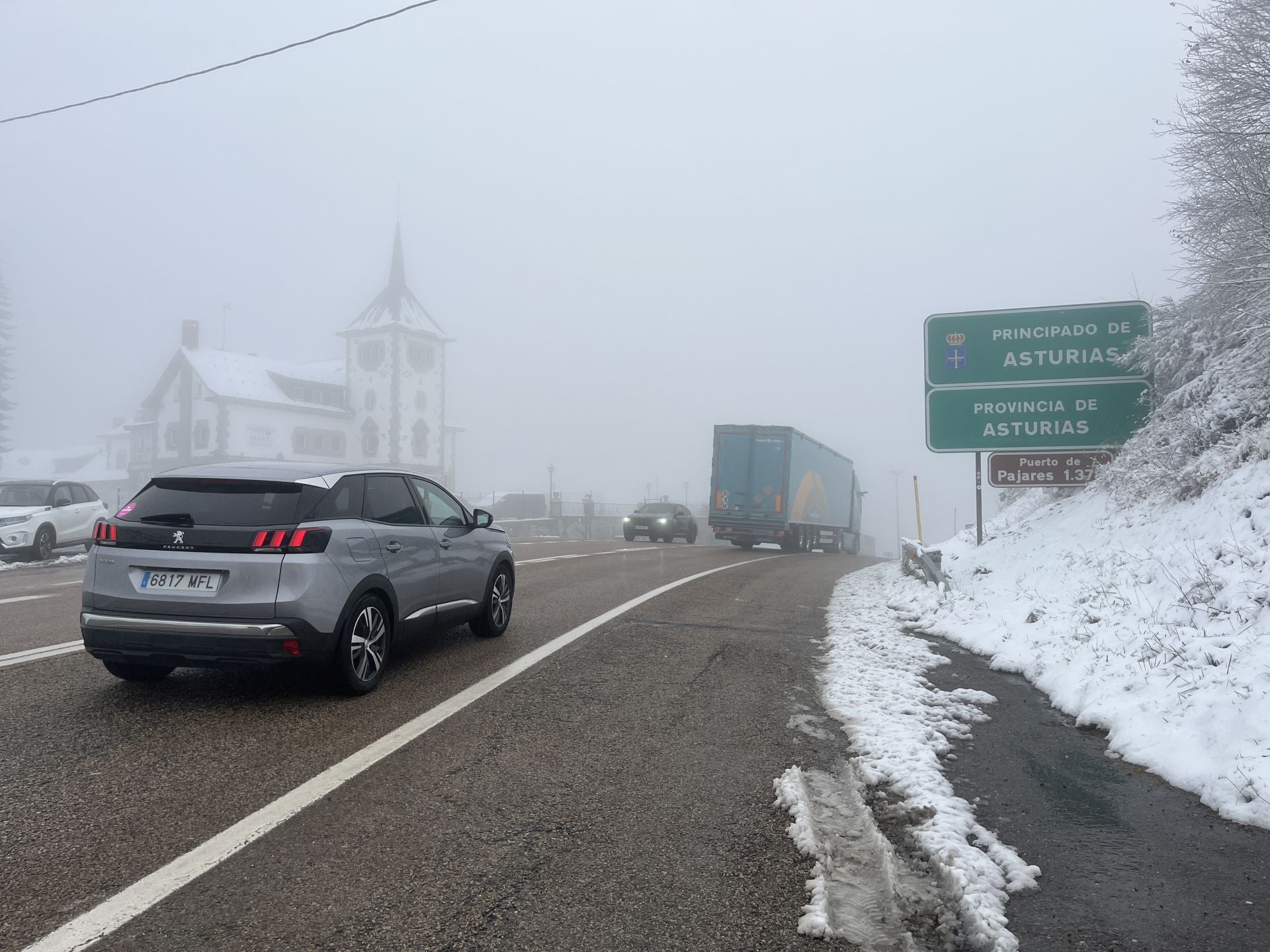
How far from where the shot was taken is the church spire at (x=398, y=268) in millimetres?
81750

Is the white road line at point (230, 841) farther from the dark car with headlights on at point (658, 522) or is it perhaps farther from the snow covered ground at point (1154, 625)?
the dark car with headlights on at point (658, 522)

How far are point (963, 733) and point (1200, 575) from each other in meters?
3.19

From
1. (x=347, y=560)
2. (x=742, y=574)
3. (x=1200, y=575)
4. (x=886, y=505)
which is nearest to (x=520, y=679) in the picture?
(x=347, y=560)

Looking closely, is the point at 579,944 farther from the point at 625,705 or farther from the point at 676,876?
the point at 625,705

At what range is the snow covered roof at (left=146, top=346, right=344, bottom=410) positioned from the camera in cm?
6288

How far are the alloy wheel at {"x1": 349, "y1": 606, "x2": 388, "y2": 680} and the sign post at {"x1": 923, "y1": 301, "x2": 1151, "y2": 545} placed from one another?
380 inches

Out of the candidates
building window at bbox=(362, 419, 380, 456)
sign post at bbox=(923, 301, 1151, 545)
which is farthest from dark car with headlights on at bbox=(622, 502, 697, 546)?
building window at bbox=(362, 419, 380, 456)

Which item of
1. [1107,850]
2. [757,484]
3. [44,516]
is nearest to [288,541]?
[1107,850]

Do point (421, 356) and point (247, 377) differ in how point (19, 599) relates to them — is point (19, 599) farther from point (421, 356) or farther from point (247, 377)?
point (421, 356)

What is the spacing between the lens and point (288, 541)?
5.05 meters

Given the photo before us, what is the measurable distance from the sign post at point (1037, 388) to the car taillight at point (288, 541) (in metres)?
10.2

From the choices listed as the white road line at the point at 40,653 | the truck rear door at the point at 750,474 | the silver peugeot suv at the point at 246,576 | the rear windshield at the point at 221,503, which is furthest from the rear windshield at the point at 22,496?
the truck rear door at the point at 750,474

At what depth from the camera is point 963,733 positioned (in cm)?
503

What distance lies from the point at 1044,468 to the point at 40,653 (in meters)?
12.8
